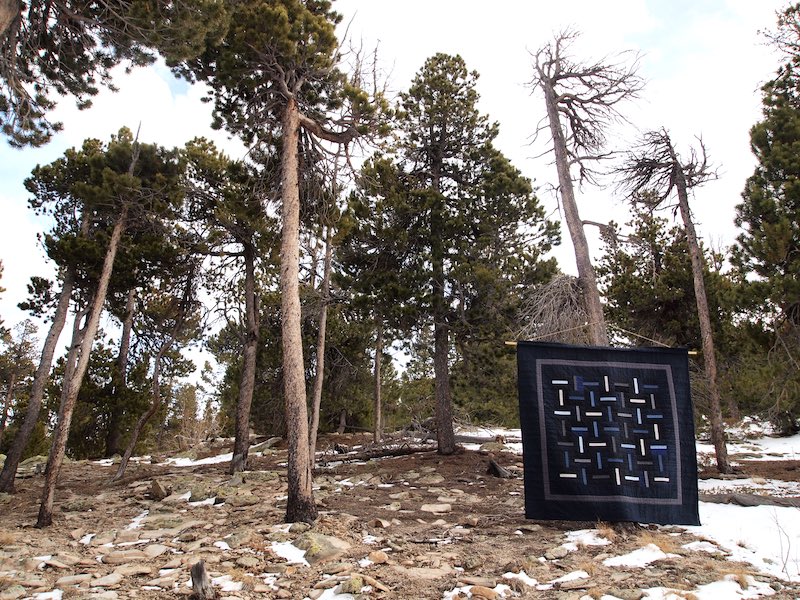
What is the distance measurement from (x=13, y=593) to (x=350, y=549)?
10.2 feet

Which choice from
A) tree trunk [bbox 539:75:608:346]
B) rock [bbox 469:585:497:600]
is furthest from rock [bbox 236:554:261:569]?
tree trunk [bbox 539:75:608:346]

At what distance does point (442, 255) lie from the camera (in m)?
11.8

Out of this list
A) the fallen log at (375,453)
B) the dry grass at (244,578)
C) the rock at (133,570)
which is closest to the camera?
the dry grass at (244,578)

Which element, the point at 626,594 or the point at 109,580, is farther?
the point at 109,580

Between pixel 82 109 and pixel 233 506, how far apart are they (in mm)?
6834

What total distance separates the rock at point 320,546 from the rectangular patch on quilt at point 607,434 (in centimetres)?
245

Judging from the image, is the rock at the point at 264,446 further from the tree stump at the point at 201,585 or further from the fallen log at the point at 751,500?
the fallen log at the point at 751,500

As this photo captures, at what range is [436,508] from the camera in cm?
788

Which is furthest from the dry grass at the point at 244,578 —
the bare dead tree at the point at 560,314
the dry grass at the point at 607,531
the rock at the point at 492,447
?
the rock at the point at 492,447

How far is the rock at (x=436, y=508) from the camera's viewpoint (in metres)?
7.75

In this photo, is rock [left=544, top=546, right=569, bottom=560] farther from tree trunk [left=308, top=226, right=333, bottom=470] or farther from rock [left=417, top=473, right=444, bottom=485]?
tree trunk [left=308, top=226, right=333, bottom=470]

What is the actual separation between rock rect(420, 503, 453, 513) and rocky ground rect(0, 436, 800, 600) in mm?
32

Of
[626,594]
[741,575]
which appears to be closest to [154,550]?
[626,594]

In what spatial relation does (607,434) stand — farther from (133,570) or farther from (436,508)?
(133,570)
